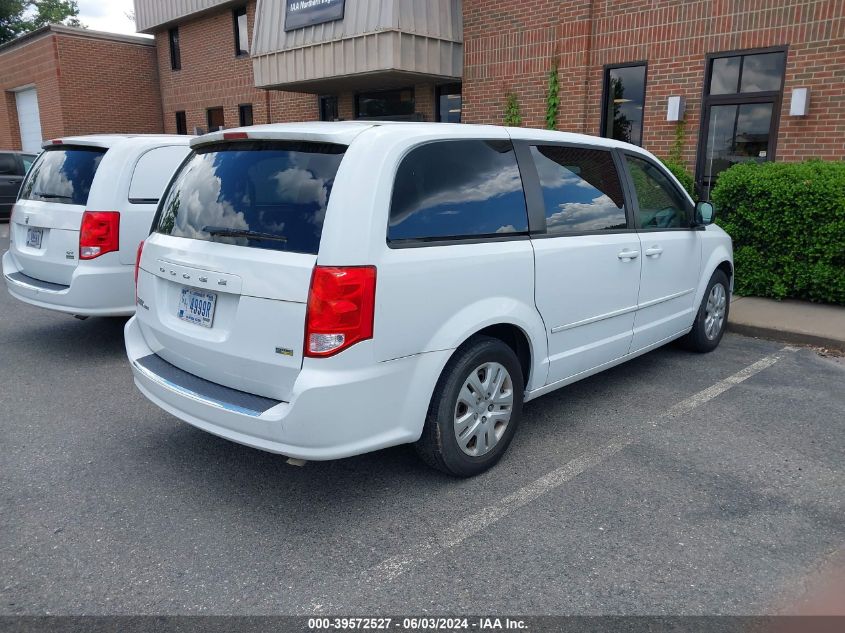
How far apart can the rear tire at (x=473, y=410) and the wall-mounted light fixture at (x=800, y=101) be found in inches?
261

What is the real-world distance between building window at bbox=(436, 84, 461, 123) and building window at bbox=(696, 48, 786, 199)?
16.4 feet

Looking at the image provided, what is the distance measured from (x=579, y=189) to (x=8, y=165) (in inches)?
642

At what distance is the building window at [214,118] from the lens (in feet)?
63.5

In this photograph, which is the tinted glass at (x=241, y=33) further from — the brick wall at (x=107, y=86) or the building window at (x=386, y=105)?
the brick wall at (x=107, y=86)

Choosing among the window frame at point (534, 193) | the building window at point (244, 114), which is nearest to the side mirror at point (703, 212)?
the window frame at point (534, 193)

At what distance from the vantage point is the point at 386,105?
14492 millimetres

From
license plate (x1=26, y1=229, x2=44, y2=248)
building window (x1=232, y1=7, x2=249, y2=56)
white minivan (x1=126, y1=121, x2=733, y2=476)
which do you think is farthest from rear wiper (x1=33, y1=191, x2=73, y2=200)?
building window (x1=232, y1=7, x2=249, y2=56)

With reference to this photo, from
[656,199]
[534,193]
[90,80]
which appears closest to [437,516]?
[534,193]

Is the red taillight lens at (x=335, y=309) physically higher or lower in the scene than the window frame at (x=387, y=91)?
lower

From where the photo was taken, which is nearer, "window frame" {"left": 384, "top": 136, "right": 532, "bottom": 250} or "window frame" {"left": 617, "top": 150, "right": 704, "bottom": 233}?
"window frame" {"left": 384, "top": 136, "right": 532, "bottom": 250}

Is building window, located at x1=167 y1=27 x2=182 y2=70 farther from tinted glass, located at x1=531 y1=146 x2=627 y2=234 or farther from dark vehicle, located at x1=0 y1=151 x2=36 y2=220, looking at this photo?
tinted glass, located at x1=531 y1=146 x2=627 y2=234

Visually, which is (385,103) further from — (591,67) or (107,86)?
(107,86)

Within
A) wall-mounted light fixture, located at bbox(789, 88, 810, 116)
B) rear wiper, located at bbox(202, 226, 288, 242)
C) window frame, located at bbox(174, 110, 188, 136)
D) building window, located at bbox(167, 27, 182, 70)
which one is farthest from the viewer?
window frame, located at bbox(174, 110, 188, 136)

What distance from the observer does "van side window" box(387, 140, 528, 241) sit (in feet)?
10.7
